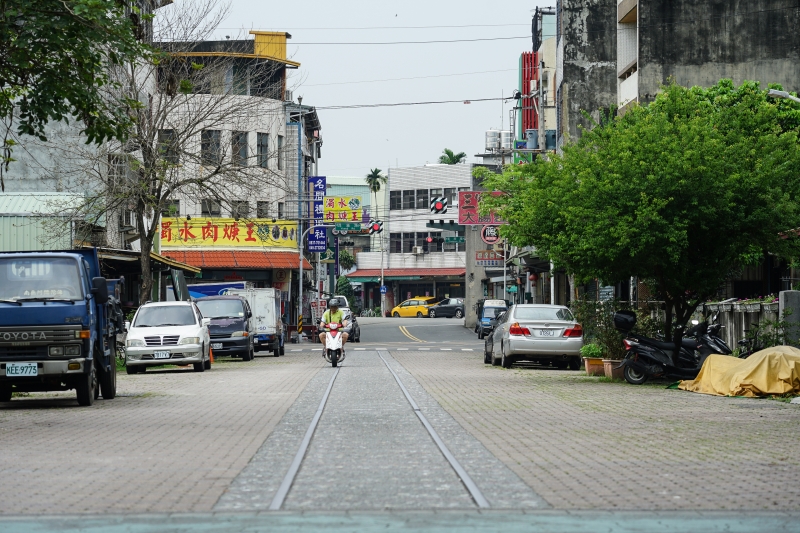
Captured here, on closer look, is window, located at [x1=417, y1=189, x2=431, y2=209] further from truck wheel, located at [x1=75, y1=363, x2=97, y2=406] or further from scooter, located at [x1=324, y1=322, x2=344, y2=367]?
truck wheel, located at [x1=75, y1=363, x2=97, y2=406]

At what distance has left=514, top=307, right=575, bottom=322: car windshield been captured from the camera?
2944cm

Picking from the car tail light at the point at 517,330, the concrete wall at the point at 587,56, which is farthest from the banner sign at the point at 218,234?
the car tail light at the point at 517,330

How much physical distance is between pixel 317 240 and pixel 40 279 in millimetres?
47272

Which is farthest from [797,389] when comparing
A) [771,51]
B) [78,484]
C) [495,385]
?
[771,51]

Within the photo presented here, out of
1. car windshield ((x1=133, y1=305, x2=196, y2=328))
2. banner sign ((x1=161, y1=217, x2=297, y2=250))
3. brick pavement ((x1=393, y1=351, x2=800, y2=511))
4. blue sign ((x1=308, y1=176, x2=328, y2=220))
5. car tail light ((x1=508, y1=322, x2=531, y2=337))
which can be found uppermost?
blue sign ((x1=308, y1=176, x2=328, y2=220))

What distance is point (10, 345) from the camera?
17312 mm

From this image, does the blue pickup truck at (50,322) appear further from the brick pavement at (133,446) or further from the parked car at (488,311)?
the parked car at (488,311)

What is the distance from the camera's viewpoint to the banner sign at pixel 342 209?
64.7 meters

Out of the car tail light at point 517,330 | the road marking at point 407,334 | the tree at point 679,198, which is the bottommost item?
the road marking at point 407,334

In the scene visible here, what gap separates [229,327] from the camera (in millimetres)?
38000

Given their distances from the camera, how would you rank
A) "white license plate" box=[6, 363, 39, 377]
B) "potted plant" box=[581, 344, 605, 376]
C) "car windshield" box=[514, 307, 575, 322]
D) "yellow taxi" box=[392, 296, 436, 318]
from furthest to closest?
"yellow taxi" box=[392, 296, 436, 318] → "car windshield" box=[514, 307, 575, 322] → "potted plant" box=[581, 344, 605, 376] → "white license plate" box=[6, 363, 39, 377]

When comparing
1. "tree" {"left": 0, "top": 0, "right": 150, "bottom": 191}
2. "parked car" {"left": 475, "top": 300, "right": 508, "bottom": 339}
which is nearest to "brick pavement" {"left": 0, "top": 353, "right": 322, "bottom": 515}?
"tree" {"left": 0, "top": 0, "right": 150, "bottom": 191}

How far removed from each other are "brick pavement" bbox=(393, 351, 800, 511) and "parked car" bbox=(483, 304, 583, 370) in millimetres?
5953

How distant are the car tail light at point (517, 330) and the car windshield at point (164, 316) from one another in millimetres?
8358
